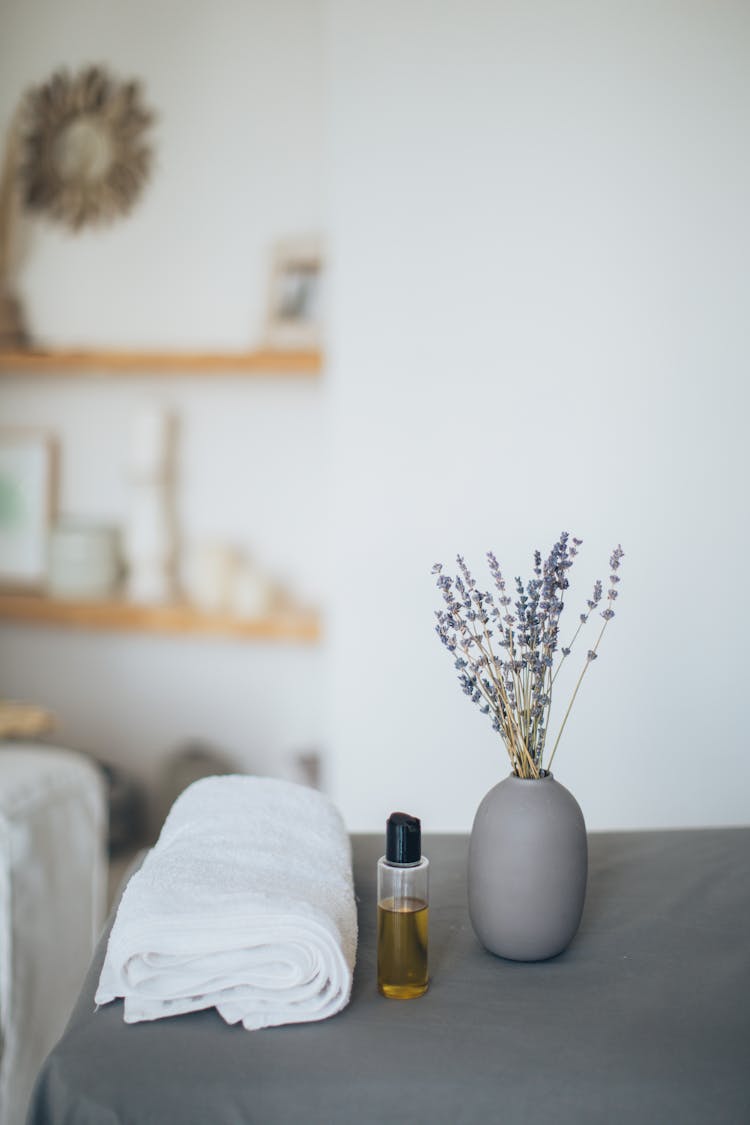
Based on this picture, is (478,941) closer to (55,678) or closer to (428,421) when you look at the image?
(428,421)

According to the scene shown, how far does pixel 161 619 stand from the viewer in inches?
102

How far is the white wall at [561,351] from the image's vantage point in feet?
6.31

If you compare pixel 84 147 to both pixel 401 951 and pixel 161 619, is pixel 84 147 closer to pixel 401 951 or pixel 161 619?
pixel 161 619

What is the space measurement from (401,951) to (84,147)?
251 centimetres

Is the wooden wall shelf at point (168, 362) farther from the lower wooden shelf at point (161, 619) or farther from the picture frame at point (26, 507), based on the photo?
the lower wooden shelf at point (161, 619)

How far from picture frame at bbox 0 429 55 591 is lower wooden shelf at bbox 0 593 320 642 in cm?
11

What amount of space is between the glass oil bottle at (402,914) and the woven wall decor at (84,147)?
2.32 metres

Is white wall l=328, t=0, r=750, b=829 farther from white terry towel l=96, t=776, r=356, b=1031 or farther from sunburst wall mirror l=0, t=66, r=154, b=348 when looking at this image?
white terry towel l=96, t=776, r=356, b=1031

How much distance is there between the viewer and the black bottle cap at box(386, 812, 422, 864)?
874 mm

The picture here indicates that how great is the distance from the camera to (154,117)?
275 centimetres

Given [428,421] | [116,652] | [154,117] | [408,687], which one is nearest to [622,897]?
[408,687]

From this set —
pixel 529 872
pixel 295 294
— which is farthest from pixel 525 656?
pixel 295 294

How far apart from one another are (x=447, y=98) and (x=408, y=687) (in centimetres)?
111

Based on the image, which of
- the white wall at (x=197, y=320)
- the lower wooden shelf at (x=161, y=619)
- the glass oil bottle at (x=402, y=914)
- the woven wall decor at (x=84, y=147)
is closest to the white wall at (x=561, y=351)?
the lower wooden shelf at (x=161, y=619)
